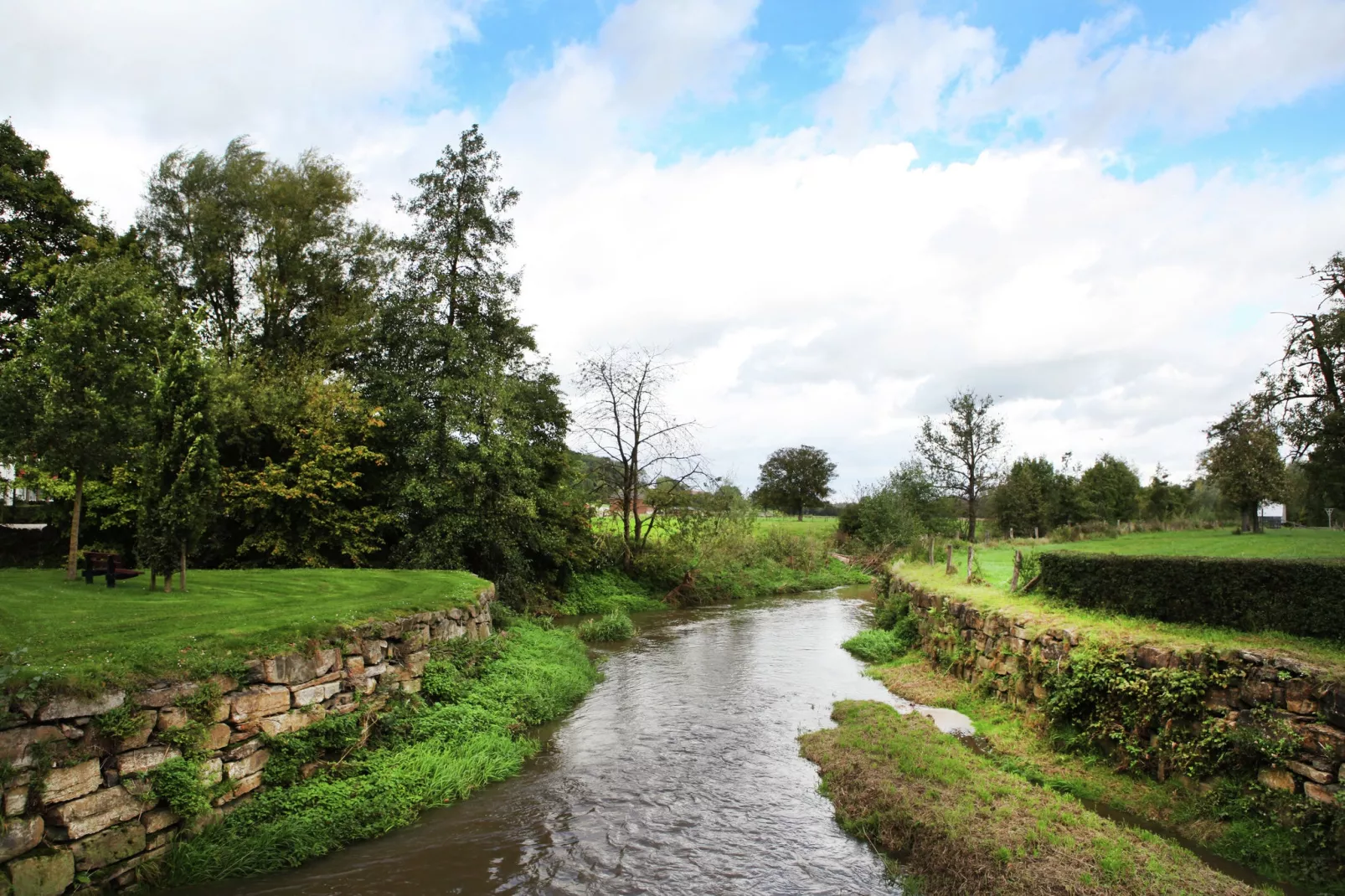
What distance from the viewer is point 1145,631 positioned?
1041 centimetres

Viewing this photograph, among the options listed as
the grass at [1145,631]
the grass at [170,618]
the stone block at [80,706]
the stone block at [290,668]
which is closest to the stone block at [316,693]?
the stone block at [290,668]

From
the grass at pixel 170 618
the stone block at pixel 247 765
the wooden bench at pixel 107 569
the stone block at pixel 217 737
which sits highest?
the wooden bench at pixel 107 569

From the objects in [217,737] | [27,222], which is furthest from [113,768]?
[27,222]

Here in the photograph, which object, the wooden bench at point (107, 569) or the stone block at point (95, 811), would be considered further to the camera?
the wooden bench at point (107, 569)

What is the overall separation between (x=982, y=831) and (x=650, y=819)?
12.6ft

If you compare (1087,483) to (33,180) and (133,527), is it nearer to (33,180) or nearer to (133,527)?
(133,527)

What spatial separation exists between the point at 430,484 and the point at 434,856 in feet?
51.7

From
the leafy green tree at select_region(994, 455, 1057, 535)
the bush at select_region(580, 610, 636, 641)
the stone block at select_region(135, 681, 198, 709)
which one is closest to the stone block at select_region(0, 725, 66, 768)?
the stone block at select_region(135, 681, 198, 709)

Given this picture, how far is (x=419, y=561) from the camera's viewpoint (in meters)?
21.9

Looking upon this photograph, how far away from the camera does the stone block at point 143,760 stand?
658cm

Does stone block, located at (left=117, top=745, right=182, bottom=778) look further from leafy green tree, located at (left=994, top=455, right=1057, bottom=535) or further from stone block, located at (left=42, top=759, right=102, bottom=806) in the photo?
leafy green tree, located at (left=994, top=455, right=1057, bottom=535)

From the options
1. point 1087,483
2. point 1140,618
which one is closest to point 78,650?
point 1140,618

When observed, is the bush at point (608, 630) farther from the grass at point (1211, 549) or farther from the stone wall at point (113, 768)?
the stone wall at point (113, 768)

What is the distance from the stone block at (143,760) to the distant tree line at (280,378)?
524 cm
